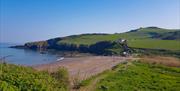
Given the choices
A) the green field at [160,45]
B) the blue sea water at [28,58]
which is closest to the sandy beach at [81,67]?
the blue sea water at [28,58]

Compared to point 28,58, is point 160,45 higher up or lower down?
higher up

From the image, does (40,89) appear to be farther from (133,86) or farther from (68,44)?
(68,44)

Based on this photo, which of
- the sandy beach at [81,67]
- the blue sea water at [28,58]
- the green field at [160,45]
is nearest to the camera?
the sandy beach at [81,67]

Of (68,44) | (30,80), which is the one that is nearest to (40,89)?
(30,80)

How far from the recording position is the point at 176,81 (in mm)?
41031

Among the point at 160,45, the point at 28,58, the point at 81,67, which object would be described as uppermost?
the point at 160,45

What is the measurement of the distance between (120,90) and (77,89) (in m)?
4.41

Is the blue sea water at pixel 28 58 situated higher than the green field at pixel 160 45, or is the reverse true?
the green field at pixel 160 45

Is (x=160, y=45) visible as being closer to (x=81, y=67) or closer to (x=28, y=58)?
(x=28, y=58)

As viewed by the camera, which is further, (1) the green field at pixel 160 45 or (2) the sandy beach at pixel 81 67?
(1) the green field at pixel 160 45

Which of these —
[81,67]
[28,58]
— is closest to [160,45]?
[28,58]

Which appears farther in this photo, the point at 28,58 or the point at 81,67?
the point at 28,58

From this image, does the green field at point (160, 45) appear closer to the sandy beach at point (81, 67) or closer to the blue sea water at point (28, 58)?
the blue sea water at point (28, 58)

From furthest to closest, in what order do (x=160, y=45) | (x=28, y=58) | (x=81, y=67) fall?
1. (x=160, y=45)
2. (x=28, y=58)
3. (x=81, y=67)
